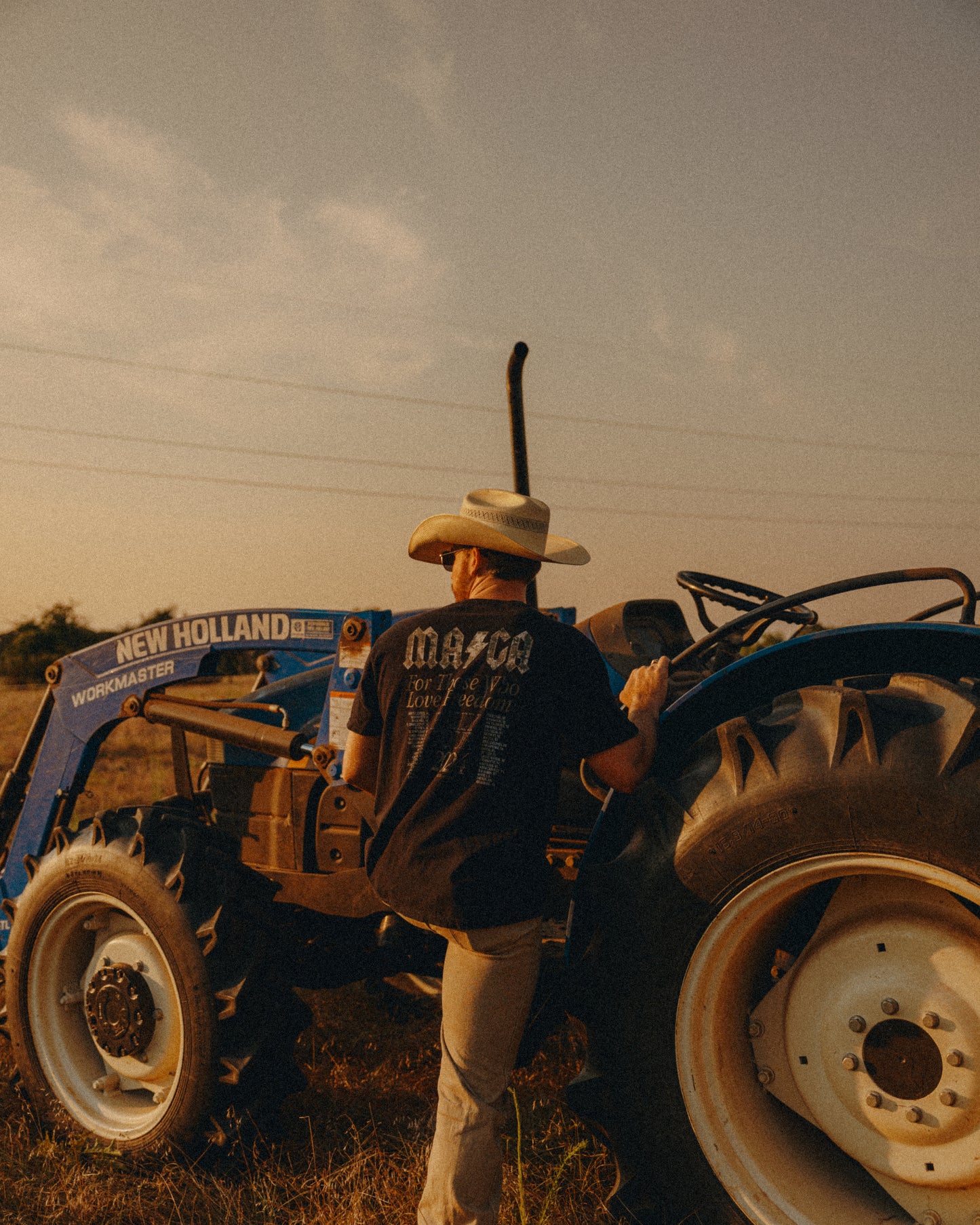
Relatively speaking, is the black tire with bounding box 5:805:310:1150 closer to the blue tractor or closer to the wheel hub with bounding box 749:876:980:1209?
the blue tractor

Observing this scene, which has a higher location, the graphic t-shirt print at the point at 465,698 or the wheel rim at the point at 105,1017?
the graphic t-shirt print at the point at 465,698

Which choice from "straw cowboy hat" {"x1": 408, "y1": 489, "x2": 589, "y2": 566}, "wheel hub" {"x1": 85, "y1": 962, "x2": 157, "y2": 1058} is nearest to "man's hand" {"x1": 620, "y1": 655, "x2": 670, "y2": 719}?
"straw cowboy hat" {"x1": 408, "y1": 489, "x2": 589, "y2": 566}

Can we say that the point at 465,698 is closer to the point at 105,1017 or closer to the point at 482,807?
the point at 482,807

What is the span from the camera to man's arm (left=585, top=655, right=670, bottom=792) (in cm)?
217

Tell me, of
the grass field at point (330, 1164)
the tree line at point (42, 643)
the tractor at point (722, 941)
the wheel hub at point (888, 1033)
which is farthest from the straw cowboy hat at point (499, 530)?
the tree line at point (42, 643)

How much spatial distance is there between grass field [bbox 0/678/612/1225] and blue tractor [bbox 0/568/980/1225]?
0.14 metres

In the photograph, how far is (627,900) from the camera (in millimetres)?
2158

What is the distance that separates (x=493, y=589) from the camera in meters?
2.29

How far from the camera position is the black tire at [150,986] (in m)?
2.78

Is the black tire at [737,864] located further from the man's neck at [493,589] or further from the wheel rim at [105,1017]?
the wheel rim at [105,1017]

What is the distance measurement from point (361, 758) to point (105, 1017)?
53.2 inches

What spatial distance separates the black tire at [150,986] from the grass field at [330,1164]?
0.36 ft

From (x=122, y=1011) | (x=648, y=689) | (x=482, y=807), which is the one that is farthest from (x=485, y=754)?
(x=122, y=1011)

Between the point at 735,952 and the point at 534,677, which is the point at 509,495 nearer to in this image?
the point at 534,677
